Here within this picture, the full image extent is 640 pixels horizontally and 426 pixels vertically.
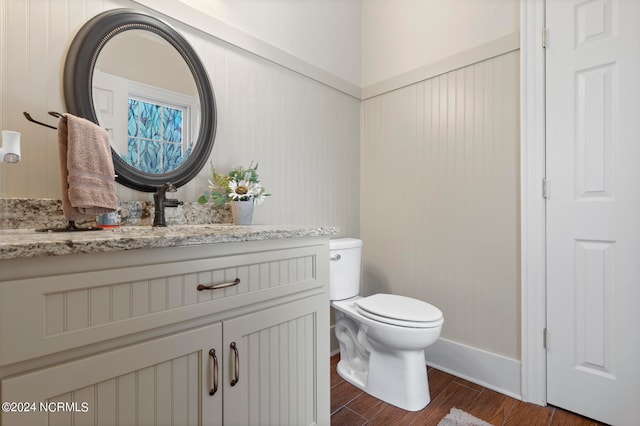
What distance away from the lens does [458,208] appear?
1.93m

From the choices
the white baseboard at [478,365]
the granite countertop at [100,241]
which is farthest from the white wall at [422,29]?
the white baseboard at [478,365]

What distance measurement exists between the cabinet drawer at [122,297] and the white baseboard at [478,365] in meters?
1.40

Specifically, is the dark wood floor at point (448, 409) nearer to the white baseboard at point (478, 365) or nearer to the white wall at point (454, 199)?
the white baseboard at point (478, 365)

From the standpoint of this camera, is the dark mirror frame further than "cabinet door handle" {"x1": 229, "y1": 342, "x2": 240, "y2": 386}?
Yes

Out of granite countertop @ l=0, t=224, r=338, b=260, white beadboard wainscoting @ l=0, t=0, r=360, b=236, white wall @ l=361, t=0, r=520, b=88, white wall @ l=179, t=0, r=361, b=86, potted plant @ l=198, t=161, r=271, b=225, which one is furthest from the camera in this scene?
white wall @ l=361, t=0, r=520, b=88

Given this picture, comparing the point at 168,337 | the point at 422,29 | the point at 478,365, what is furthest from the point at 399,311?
the point at 422,29

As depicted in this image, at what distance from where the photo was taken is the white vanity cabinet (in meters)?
0.65

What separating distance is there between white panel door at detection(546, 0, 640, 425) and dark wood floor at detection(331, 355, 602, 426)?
Result: 0.39 ft

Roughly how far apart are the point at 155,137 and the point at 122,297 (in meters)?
0.88

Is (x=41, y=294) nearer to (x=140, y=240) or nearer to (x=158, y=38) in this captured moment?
(x=140, y=240)

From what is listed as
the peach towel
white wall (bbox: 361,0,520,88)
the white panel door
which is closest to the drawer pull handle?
the peach towel

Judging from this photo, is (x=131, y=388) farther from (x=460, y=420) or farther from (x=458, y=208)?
(x=458, y=208)

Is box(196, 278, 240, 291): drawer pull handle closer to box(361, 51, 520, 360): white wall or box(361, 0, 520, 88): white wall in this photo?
box(361, 51, 520, 360): white wall

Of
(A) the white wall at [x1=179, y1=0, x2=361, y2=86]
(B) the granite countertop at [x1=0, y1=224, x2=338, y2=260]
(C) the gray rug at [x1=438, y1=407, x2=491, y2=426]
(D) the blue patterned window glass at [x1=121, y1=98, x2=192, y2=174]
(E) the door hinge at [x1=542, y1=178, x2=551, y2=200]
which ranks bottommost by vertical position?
(C) the gray rug at [x1=438, y1=407, x2=491, y2=426]
